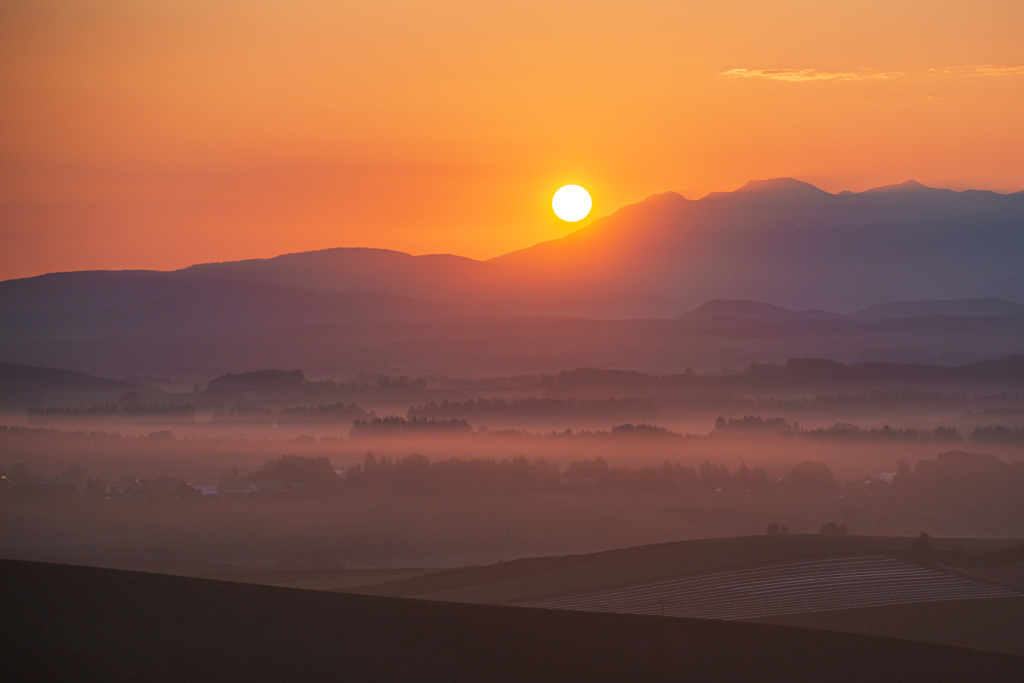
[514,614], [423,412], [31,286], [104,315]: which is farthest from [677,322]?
[514,614]

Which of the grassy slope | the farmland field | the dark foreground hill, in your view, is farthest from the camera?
the grassy slope

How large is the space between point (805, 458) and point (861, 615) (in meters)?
99.1

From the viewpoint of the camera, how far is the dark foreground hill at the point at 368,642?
A: 19812 millimetres

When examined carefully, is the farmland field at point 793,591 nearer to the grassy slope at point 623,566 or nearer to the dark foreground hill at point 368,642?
the grassy slope at point 623,566

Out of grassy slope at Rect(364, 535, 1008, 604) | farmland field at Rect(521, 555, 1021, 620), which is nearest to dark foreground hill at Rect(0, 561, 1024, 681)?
farmland field at Rect(521, 555, 1021, 620)

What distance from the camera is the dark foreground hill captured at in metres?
19.8

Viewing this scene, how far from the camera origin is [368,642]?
22656 mm

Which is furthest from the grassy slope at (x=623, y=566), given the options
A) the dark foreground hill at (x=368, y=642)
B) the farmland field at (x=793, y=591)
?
the dark foreground hill at (x=368, y=642)

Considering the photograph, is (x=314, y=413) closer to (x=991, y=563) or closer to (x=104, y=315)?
(x=104, y=315)

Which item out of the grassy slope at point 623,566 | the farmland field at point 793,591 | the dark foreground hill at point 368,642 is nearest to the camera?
the dark foreground hill at point 368,642

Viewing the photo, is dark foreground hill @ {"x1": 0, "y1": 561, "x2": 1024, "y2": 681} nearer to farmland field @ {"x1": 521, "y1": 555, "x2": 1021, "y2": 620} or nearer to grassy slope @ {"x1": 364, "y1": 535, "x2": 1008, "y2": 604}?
farmland field @ {"x1": 521, "y1": 555, "x2": 1021, "y2": 620}

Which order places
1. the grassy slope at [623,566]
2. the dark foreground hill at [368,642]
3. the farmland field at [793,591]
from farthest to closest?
1. the grassy slope at [623,566]
2. the farmland field at [793,591]
3. the dark foreground hill at [368,642]

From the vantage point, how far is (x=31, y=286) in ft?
488

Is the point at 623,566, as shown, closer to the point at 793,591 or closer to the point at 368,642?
the point at 793,591
